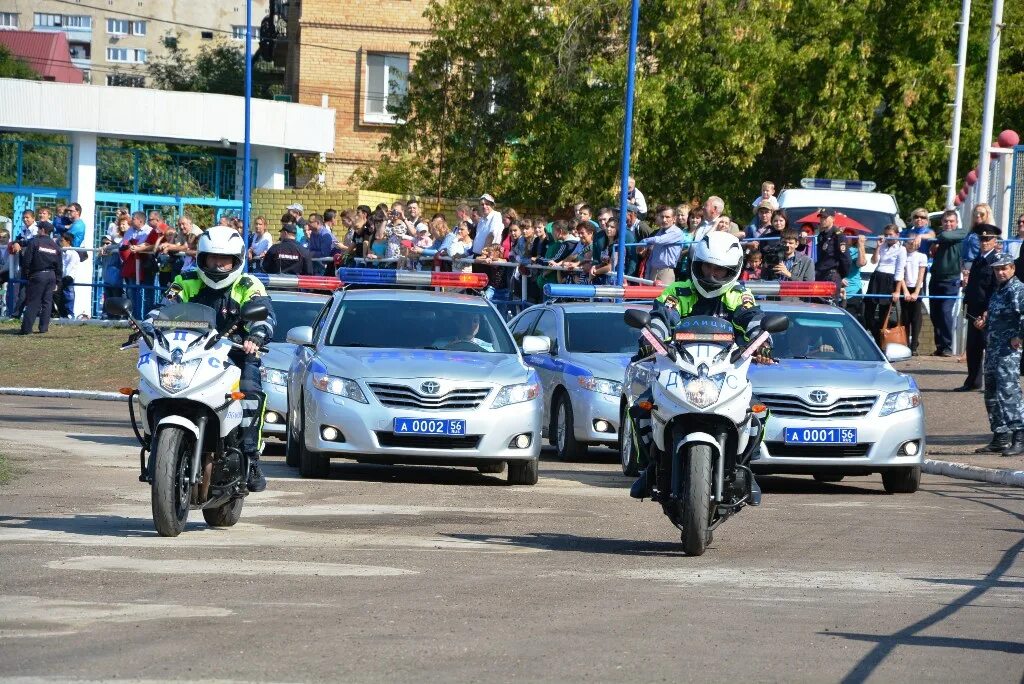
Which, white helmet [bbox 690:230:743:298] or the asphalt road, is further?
white helmet [bbox 690:230:743:298]

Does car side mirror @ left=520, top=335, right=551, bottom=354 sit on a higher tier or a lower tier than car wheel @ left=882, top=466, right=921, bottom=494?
higher

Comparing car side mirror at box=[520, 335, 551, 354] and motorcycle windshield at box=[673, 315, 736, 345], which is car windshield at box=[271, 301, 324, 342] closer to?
car side mirror at box=[520, 335, 551, 354]

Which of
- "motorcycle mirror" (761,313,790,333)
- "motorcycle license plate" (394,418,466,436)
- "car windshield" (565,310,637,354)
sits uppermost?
"motorcycle mirror" (761,313,790,333)

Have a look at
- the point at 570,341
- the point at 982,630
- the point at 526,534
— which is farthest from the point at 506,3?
the point at 982,630

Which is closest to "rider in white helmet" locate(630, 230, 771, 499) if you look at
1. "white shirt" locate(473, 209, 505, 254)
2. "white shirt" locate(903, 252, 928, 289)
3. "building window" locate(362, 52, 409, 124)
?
"white shirt" locate(903, 252, 928, 289)

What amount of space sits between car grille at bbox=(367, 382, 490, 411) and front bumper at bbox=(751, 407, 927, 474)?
231 centimetres

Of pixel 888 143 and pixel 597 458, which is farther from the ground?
pixel 888 143

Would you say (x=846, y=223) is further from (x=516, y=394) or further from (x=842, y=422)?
(x=516, y=394)

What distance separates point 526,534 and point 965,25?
2649 centimetres

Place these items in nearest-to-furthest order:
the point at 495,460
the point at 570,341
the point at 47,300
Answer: the point at 495,460 → the point at 570,341 → the point at 47,300

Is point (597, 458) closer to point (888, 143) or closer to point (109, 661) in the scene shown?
point (109, 661)

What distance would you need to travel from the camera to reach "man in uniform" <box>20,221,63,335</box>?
3002cm

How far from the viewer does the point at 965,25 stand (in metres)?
35.8

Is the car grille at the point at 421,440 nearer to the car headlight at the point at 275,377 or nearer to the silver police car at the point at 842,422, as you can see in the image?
the silver police car at the point at 842,422
